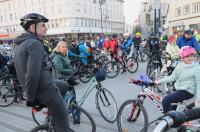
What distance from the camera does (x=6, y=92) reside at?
8141mm

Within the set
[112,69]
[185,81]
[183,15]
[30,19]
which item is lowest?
[112,69]

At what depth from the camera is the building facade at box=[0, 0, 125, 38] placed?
8162 cm

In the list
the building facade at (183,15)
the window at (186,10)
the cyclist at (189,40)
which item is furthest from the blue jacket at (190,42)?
the window at (186,10)

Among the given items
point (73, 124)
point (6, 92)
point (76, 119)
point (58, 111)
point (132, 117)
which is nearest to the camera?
point (58, 111)

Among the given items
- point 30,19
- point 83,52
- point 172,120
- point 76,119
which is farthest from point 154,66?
point 172,120

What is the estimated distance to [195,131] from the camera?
2598 millimetres

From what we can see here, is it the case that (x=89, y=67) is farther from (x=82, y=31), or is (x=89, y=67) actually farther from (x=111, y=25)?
(x=111, y=25)

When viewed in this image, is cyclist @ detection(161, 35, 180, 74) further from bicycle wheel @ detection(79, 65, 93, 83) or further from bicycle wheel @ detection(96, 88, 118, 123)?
bicycle wheel @ detection(79, 65, 93, 83)

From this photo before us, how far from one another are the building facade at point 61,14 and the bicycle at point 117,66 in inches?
2249

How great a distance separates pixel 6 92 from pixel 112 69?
208 inches

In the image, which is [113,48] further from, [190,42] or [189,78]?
[189,78]

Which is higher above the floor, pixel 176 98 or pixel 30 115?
pixel 176 98

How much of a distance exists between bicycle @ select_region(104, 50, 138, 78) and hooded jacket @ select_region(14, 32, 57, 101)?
8597 mm

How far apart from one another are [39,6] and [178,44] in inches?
3364
